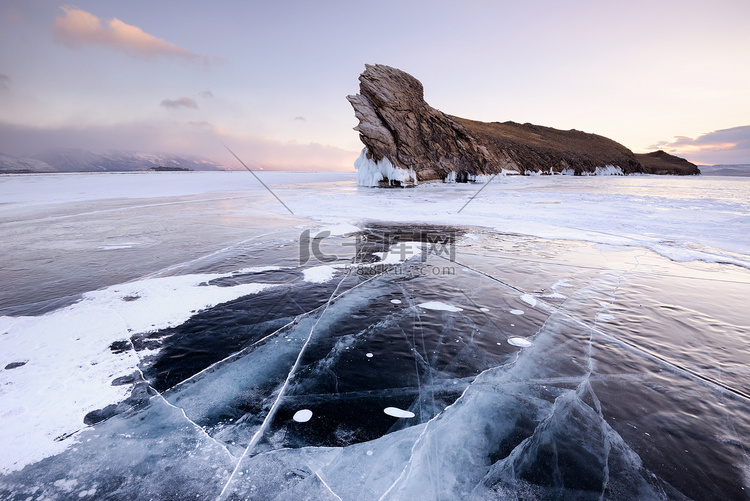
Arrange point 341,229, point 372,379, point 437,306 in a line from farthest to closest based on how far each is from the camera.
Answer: point 341,229 < point 437,306 < point 372,379

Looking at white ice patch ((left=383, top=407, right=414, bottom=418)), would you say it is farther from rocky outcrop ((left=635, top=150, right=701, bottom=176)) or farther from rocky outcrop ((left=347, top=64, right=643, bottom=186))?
rocky outcrop ((left=635, top=150, right=701, bottom=176))

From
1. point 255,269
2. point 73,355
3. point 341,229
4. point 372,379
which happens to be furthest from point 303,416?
point 341,229

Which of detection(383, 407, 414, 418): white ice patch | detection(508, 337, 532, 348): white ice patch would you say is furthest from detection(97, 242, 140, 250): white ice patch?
detection(508, 337, 532, 348): white ice patch

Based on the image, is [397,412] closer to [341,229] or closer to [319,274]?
[319,274]

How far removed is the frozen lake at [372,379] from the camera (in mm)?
1821

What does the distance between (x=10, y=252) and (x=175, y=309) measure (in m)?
6.14

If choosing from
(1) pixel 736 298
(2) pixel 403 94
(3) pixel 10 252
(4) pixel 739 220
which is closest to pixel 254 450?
(1) pixel 736 298

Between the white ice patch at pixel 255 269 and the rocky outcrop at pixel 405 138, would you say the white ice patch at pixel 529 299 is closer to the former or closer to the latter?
the white ice patch at pixel 255 269

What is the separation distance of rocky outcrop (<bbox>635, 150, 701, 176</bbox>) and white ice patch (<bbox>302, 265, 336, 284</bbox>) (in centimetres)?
14498

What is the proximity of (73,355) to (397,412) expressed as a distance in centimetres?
319

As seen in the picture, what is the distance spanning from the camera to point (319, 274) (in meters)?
5.52

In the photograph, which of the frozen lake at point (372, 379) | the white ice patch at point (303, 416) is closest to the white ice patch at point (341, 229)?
the frozen lake at point (372, 379)

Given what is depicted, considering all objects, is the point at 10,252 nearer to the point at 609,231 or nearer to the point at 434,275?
the point at 434,275

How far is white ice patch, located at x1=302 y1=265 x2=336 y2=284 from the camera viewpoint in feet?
17.1
